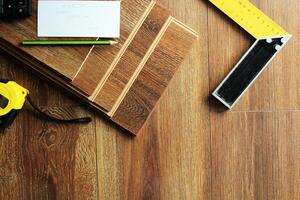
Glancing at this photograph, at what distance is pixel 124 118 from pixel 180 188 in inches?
7.8

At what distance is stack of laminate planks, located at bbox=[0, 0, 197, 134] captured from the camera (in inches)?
30.4

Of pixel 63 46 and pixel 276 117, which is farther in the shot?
pixel 276 117

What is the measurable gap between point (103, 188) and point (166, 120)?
0.65 ft

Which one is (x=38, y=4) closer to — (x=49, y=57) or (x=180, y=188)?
(x=49, y=57)

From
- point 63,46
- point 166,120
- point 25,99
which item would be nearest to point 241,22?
point 166,120

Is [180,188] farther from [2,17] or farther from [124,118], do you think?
[2,17]

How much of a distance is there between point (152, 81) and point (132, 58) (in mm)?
64

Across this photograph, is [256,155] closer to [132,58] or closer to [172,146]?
[172,146]

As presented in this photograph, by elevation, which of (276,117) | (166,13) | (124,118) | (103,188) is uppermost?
(166,13)

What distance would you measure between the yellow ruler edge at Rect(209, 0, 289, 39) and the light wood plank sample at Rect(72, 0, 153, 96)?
0.56ft

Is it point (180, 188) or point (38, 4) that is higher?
point (38, 4)

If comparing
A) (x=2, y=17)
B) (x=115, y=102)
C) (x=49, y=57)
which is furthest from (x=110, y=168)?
(x=2, y=17)

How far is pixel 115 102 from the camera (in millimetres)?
819

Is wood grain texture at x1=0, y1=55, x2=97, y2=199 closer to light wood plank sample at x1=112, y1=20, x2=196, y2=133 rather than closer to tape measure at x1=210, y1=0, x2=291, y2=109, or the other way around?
light wood plank sample at x1=112, y1=20, x2=196, y2=133
